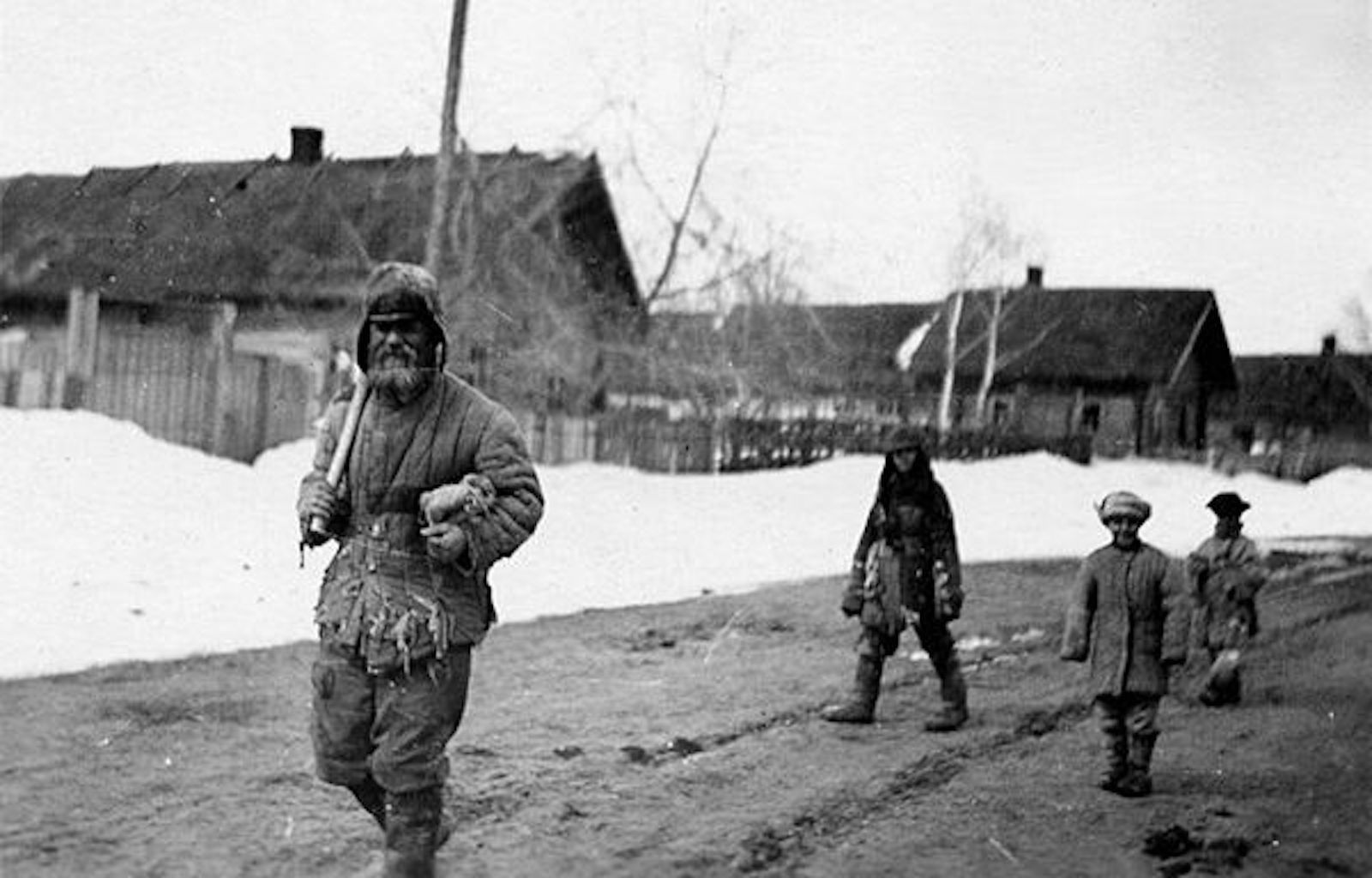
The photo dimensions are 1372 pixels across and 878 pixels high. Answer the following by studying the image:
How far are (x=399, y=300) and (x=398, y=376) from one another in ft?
0.71

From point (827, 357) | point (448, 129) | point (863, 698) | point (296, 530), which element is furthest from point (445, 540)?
point (827, 357)

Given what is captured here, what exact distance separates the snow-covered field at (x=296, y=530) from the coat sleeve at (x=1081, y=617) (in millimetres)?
5398

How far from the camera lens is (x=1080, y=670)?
31.6ft

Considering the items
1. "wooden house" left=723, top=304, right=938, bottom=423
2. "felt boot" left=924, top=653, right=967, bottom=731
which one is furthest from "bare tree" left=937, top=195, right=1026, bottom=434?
"felt boot" left=924, top=653, right=967, bottom=731

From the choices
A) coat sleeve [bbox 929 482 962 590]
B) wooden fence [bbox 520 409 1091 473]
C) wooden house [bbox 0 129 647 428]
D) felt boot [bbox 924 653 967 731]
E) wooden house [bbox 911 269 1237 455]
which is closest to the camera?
felt boot [bbox 924 653 967 731]

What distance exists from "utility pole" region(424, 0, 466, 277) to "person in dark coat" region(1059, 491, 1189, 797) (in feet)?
34.6

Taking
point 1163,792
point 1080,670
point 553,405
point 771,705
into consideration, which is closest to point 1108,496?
point 1163,792

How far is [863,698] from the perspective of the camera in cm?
796

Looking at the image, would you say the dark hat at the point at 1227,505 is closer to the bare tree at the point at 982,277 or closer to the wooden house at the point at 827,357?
the bare tree at the point at 982,277

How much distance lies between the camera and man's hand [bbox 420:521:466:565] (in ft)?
13.5

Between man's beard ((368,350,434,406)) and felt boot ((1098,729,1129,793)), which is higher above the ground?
man's beard ((368,350,434,406))

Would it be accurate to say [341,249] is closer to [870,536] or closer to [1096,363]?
[1096,363]

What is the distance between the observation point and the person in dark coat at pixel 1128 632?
6.56 m

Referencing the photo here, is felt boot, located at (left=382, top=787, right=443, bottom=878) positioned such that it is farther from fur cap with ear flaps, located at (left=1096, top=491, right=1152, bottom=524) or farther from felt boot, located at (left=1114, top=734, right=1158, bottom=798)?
fur cap with ear flaps, located at (left=1096, top=491, right=1152, bottom=524)
